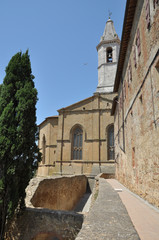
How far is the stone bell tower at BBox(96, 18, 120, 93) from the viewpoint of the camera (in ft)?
97.6

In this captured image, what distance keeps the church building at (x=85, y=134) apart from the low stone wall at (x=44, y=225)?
17.2m

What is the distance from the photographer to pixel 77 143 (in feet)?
89.0

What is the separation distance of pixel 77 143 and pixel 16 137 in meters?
20.5

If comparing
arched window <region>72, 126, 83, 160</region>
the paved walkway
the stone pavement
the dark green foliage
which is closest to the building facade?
the paved walkway

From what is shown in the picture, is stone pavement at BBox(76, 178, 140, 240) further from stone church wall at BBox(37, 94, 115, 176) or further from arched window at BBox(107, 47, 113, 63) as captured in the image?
arched window at BBox(107, 47, 113, 63)

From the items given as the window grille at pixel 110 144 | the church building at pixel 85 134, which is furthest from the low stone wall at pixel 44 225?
the window grille at pixel 110 144

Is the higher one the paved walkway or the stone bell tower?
the stone bell tower

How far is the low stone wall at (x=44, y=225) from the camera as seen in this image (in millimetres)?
6262

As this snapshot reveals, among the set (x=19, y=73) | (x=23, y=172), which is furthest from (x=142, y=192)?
(x=19, y=73)

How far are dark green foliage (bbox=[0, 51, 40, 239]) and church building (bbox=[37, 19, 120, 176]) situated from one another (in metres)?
17.3

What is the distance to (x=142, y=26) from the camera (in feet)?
22.5

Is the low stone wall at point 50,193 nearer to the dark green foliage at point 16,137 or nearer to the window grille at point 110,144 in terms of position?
the dark green foliage at point 16,137

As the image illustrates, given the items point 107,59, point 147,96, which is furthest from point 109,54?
point 147,96

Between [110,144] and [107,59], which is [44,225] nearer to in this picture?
[110,144]
